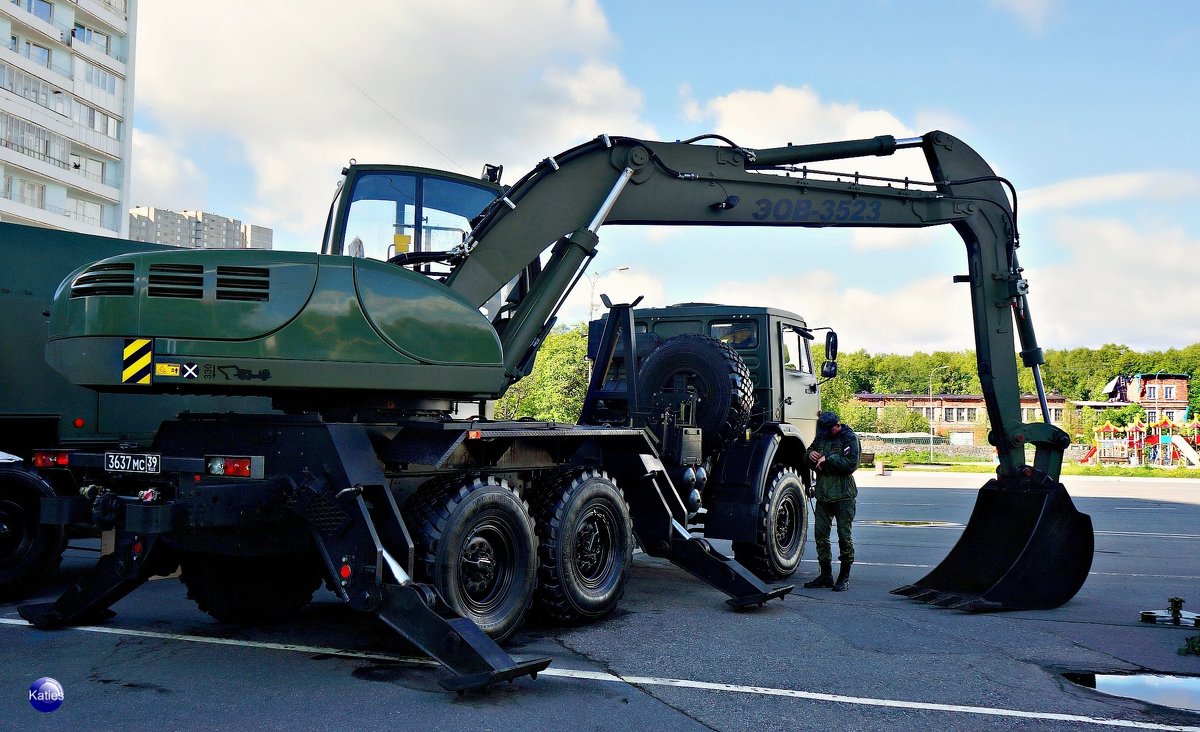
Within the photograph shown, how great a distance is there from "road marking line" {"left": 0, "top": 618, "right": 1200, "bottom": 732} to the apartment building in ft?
151

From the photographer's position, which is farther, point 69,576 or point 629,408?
point 69,576

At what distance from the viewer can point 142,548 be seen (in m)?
6.53

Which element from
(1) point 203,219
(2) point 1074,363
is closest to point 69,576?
(1) point 203,219

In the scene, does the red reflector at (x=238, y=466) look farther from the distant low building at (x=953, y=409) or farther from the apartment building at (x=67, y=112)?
the distant low building at (x=953, y=409)

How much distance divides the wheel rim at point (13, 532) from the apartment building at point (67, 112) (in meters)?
43.2

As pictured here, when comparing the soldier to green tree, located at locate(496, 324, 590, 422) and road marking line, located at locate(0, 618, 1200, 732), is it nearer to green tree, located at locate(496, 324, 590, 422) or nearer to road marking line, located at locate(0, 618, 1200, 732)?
road marking line, located at locate(0, 618, 1200, 732)

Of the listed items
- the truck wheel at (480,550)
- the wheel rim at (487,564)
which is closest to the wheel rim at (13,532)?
the truck wheel at (480,550)

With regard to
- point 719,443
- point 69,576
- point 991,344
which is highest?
point 991,344

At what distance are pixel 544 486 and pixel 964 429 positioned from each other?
4156 inches

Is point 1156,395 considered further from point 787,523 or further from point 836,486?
point 836,486

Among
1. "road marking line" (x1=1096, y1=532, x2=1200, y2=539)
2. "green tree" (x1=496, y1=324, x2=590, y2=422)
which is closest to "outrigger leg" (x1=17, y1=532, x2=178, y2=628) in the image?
"road marking line" (x1=1096, y1=532, x2=1200, y2=539)

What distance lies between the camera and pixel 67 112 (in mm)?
51469

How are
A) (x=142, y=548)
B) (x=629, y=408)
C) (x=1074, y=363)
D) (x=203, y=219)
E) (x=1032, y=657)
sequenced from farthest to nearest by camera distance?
(x=1074, y=363) → (x=203, y=219) → (x=629, y=408) → (x=1032, y=657) → (x=142, y=548)

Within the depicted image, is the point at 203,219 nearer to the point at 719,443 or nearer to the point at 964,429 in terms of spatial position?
the point at 719,443
